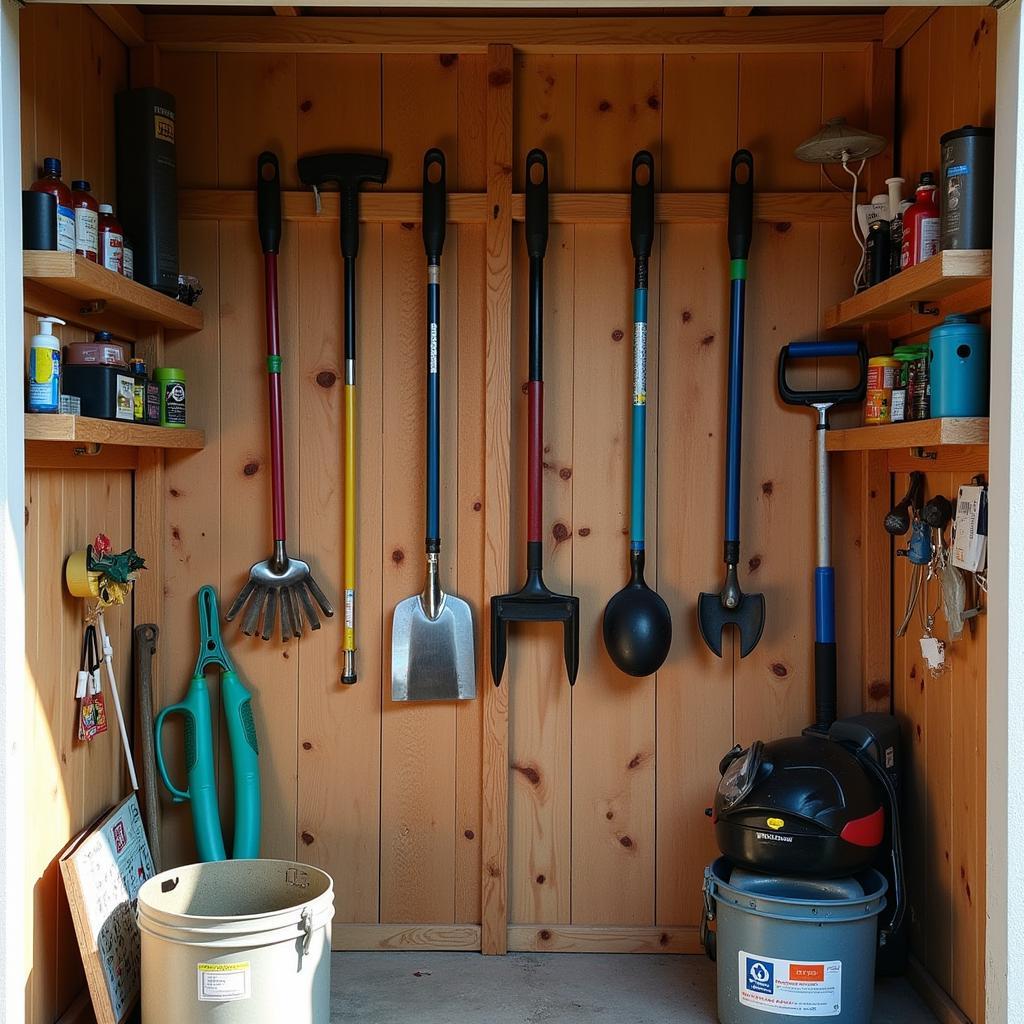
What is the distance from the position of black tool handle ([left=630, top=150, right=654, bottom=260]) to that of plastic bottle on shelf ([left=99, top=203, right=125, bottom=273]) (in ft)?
3.88

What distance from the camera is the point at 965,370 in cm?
206

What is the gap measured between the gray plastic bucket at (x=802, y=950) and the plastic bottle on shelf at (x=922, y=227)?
131 cm

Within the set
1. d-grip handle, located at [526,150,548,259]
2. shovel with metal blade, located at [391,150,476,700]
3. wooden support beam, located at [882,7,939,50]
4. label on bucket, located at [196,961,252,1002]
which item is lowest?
label on bucket, located at [196,961,252,1002]

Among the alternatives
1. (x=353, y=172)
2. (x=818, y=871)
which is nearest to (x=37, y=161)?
(x=353, y=172)

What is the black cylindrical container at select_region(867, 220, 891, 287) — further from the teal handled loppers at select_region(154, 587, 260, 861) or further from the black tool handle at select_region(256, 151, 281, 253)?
the teal handled loppers at select_region(154, 587, 260, 861)

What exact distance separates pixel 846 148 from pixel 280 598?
5.67ft

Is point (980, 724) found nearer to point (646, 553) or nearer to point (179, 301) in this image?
point (646, 553)

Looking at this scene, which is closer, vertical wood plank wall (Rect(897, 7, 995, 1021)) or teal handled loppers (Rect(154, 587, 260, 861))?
vertical wood plank wall (Rect(897, 7, 995, 1021))

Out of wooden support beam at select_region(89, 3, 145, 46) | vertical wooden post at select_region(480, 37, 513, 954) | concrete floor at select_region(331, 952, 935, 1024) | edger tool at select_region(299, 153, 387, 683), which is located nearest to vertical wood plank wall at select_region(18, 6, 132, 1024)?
wooden support beam at select_region(89, 3, 145, 46)

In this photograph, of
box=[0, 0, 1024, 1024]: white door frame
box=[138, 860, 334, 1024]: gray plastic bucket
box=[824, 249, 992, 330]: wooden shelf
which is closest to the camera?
box=[0, 0, 1024, 1024]: white door frame

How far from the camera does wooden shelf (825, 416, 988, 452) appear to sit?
79.6 inches

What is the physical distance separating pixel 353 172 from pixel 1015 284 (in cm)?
158

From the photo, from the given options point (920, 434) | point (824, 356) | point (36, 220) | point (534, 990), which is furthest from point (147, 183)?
point (534, 990)

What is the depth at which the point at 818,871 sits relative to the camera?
2.31m
